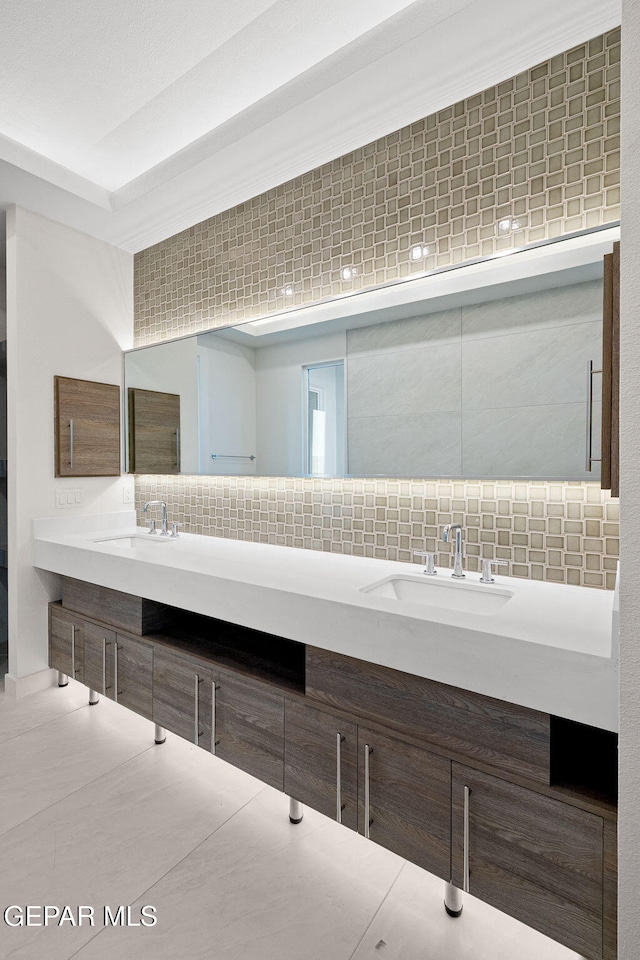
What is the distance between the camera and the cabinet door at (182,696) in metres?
1.87

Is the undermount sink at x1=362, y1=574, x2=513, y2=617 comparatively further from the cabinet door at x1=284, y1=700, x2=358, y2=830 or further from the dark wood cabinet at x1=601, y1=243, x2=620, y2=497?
the dark wood cabinet at x1=601, y1=243, x2=620, y2=497

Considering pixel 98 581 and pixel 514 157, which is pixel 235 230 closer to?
pixel 514 157

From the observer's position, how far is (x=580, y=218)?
1634 millimetres

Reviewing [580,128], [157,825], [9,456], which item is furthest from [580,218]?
[9,456]

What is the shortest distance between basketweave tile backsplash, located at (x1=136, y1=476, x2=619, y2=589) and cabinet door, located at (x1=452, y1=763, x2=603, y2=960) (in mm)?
741

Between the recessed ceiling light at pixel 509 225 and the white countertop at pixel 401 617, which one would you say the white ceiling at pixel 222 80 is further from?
the white countertop at pixel 401 617

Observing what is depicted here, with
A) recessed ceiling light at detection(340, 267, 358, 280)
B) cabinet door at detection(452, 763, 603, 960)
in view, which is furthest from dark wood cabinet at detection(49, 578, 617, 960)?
recessed ceiling light at detection(340, 267, 358, 280)

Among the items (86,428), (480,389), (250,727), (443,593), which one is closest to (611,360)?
(480,389)

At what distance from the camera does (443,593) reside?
1779 millimetres

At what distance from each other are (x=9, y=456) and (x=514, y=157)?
267 cm

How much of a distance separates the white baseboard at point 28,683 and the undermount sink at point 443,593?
2114 mm

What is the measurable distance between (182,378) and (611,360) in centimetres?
216

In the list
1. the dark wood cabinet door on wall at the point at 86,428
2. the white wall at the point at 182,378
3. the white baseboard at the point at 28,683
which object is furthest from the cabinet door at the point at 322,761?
the dark wood cabinet door on wall at the point at 86,428

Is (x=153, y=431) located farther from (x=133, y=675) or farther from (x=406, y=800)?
(x=406, y=800)
